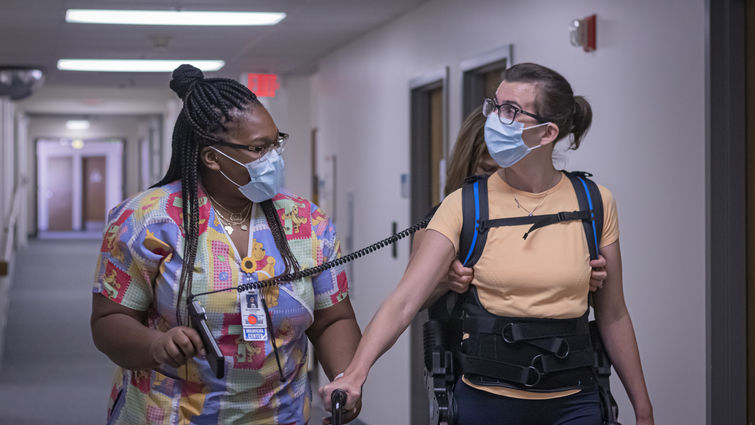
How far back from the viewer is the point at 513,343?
2055mm

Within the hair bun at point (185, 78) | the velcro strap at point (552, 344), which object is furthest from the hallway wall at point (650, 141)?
the hair bun at point (185, 78)

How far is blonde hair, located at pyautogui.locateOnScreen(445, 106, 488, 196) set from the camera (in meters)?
2.91

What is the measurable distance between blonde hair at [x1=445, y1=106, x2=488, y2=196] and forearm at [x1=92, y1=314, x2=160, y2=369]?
47.9 inches

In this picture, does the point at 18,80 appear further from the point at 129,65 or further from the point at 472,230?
the point at 472,230

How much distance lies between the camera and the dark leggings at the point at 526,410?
6.85ft

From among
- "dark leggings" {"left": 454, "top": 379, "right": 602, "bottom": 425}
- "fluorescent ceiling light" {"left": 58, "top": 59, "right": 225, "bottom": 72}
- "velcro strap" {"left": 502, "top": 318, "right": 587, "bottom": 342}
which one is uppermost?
"fluorescent ceiling light" {"left": 58, "top": 59, "right": 225, "bottom": 72}

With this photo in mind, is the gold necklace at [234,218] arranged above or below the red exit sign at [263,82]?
below

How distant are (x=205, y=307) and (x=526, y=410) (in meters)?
0.71

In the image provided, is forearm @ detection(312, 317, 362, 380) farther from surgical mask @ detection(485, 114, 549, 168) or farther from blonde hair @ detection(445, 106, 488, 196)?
blonde hair @ detection(445, 106, 488, 196)

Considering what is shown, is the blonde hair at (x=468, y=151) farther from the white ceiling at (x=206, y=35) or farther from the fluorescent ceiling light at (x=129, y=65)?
the fluorescent ceiling light at (x=129, y=65)

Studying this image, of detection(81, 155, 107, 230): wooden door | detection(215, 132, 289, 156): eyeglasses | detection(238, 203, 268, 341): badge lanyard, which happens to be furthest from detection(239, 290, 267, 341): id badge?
detection(81, 155, 107, 230): wooden door

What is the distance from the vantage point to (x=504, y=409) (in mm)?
2092
